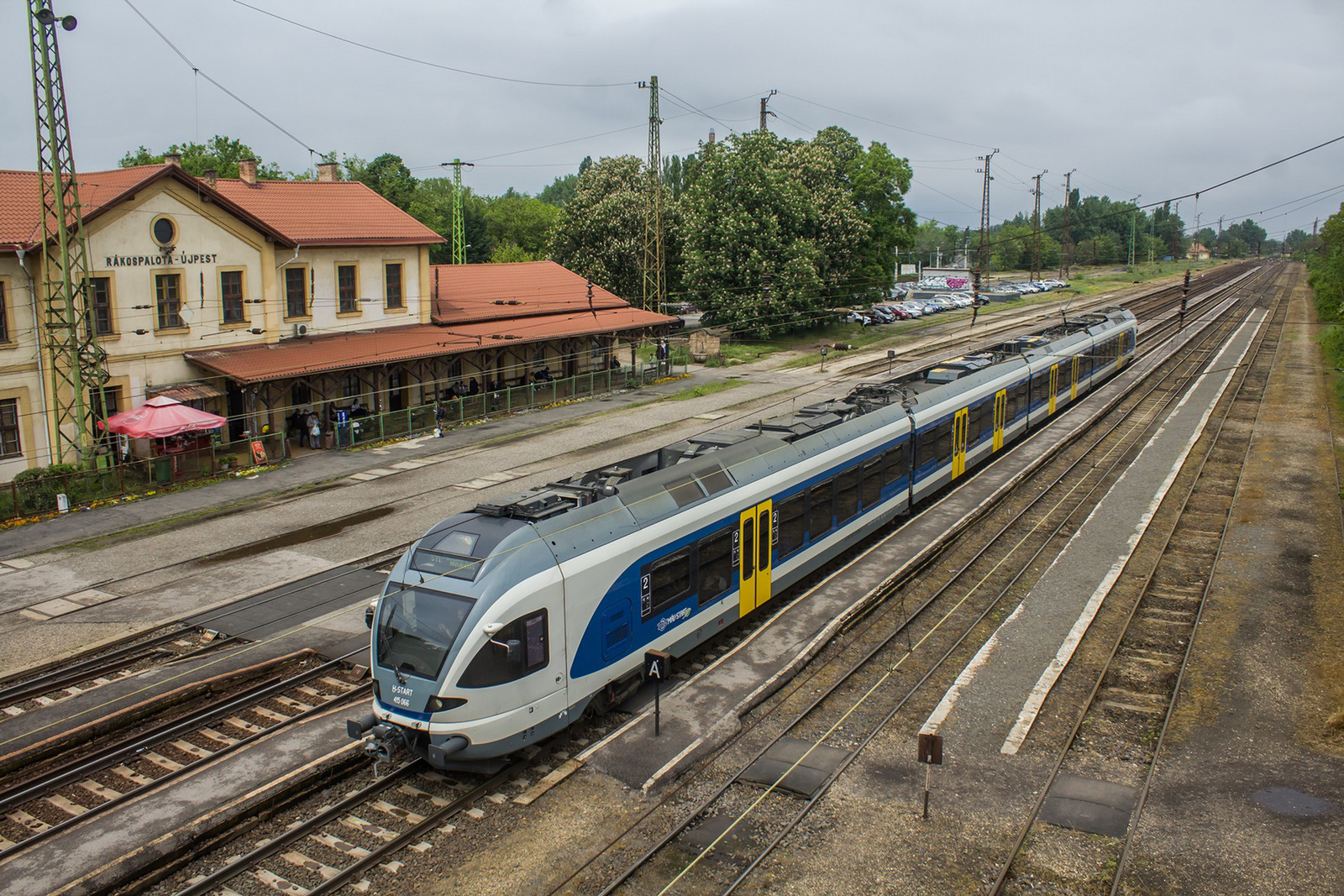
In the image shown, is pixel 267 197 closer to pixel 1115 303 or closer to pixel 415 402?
pixel 415 402

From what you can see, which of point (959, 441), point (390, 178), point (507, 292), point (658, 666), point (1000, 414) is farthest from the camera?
point (390, 178)

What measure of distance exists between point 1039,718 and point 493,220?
302ft

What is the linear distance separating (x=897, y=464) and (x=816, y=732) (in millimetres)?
9635

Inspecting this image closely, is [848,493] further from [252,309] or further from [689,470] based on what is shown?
[252,309]

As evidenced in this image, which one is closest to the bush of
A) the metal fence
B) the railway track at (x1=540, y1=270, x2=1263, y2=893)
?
the metal fence

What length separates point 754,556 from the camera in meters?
16.0

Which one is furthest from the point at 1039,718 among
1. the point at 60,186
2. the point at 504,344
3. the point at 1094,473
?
the point at 504,344

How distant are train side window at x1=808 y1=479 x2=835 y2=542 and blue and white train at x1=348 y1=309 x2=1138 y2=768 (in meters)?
0.04

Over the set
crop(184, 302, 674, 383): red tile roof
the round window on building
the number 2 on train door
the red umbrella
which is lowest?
the number 2 on train door

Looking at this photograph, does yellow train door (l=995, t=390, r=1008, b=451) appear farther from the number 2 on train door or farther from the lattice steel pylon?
the lattice steel pylon

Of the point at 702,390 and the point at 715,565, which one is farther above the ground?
the point at 702,390

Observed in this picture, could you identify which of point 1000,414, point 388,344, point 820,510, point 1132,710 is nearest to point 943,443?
point 1000,414

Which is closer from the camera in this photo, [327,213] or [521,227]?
[327,213]

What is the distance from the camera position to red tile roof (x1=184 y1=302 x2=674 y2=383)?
3072 centimetres
